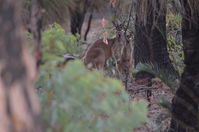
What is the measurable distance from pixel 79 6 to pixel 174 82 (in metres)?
9.50

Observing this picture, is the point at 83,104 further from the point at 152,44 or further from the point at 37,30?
the point at 152,44

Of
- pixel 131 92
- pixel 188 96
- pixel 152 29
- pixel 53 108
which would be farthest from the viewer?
pixel 152 29

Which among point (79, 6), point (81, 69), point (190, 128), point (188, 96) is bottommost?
point (190, 128)

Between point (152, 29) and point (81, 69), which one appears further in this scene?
point (152, 29)

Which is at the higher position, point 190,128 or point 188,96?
point 188,96

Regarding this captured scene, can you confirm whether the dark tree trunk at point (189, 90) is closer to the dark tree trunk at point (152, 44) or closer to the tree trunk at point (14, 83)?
the dark tree trunk at point (152, 44)

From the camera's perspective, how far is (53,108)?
10.5 ft

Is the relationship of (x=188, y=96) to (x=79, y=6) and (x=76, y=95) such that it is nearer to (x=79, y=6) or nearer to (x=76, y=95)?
(x=76, y=95)

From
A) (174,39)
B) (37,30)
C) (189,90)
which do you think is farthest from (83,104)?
(174,39)

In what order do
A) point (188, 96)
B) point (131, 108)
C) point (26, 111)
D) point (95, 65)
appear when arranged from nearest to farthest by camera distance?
point (26, 111)
point (131, 108)
point (188, 96)
point (95, 65)

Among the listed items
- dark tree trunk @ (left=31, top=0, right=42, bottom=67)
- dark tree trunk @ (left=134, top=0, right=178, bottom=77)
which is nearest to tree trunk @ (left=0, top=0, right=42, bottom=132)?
dark tree trunk @ (left=31, top=0, right=42, bottom=67)

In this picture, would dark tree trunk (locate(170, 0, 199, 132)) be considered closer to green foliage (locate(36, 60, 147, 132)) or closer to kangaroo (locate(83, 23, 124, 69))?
green foliage (locate(36, 60, 147, 132))

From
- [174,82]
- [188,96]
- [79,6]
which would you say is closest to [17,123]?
[188,96]

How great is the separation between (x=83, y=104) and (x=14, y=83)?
0.81 m
